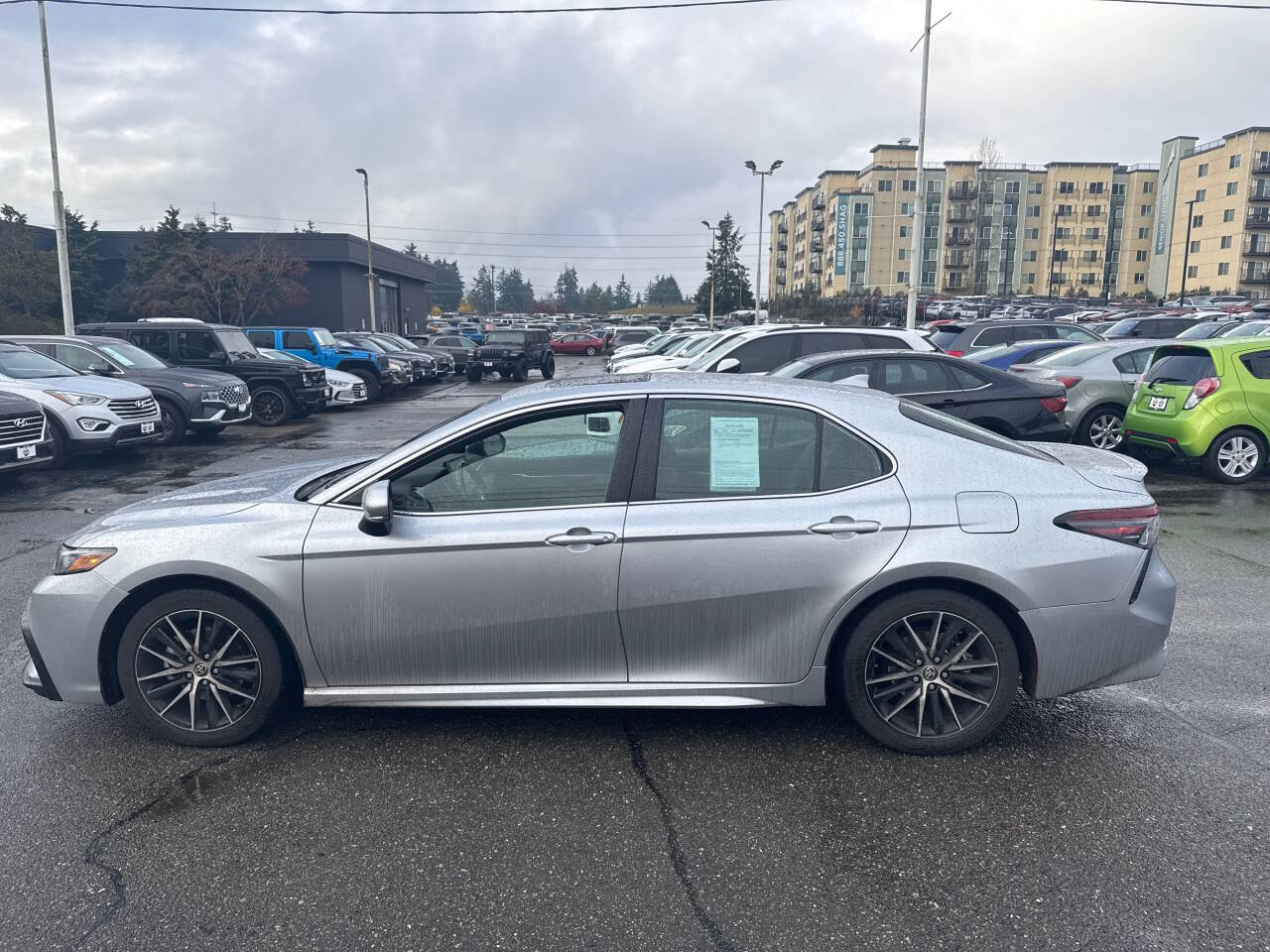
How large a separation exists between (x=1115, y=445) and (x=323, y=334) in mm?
19857

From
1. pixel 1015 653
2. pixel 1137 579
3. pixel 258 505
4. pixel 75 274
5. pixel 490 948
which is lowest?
pixel 490 948

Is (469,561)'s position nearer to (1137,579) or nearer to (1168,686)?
(1137,579)

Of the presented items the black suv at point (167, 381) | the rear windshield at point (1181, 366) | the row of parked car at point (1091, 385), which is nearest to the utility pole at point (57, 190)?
the black suv at point (167, 381)

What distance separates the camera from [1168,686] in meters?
4.63

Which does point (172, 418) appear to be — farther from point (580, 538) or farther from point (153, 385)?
point (580, 538)

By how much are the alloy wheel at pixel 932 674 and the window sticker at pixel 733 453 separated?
33.2 inches

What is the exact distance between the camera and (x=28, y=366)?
41.1ft

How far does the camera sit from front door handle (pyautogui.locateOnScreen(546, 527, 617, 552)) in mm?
3715

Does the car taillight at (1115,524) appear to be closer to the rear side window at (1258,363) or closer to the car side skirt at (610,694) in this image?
the car side skirt at (610,694)

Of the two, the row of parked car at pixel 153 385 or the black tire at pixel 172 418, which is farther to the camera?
the black tire at pixel 172 418

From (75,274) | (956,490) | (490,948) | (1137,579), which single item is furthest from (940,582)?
(75,274)

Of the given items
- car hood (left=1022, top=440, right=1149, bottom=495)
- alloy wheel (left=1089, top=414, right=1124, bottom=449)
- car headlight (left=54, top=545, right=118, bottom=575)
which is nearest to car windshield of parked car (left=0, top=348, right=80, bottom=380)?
car headlight (left=54, top=545, right=118, bottom=575)

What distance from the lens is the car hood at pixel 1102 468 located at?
402 cm

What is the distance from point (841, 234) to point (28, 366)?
94204mm
